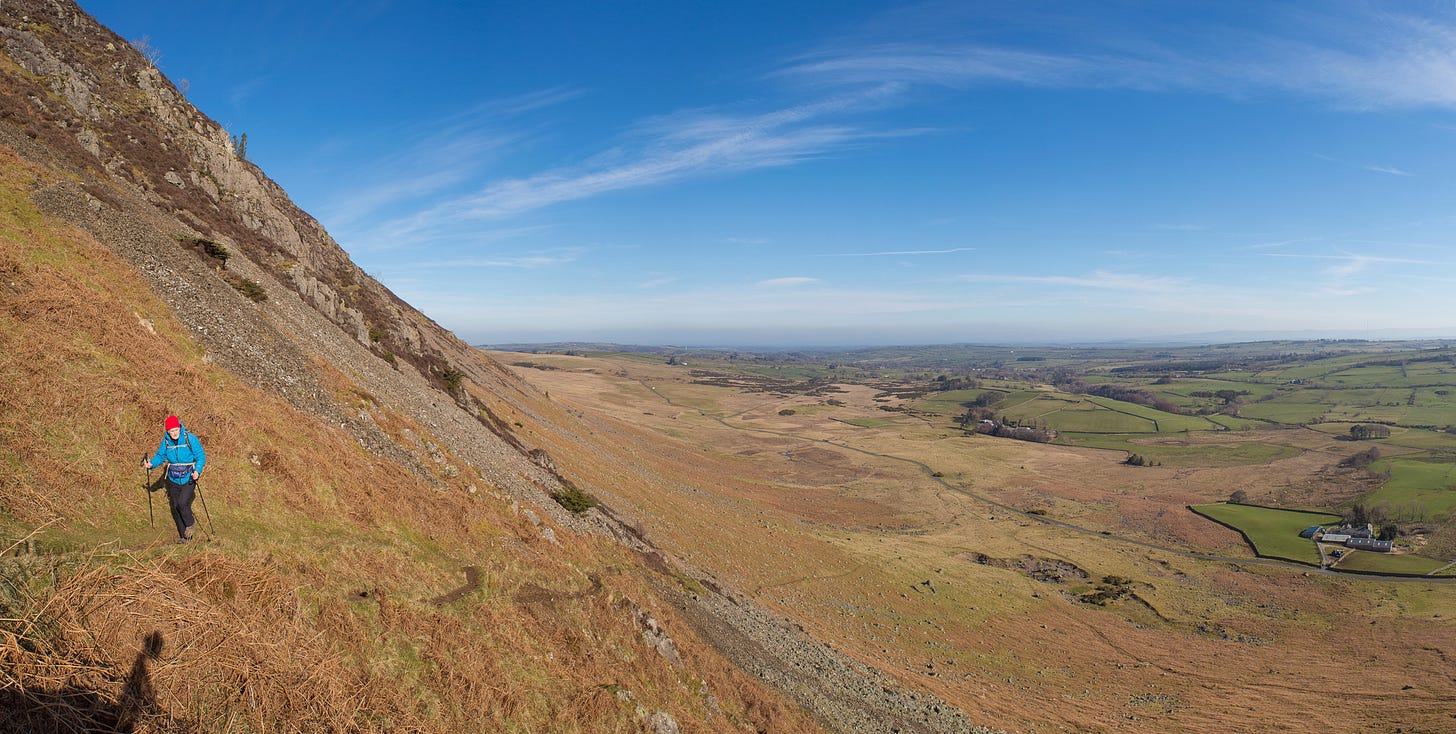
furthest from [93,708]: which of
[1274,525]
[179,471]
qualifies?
[1274,525]

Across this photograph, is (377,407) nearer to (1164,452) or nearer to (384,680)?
(384,680)

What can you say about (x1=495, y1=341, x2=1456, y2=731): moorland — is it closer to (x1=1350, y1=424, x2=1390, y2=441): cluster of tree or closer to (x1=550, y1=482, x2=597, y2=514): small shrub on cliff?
(x1=1350, y1=424, x2=1390, y2=441): cluster of tree

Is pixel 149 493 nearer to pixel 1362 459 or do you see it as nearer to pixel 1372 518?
pixel 1372 518

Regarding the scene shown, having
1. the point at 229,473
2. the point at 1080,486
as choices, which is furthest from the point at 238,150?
the point at 1080,486

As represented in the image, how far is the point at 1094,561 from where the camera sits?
2309 inches

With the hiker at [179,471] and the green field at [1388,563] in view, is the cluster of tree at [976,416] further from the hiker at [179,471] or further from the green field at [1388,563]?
the hiker at [179,471]

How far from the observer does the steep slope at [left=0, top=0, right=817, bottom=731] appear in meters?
7.91

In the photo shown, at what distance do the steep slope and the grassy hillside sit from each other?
5 cm

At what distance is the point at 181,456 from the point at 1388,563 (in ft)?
332

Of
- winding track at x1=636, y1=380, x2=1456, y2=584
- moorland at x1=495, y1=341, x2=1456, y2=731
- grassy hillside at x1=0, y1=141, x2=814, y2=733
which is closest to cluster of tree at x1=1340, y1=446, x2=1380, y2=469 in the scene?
moorland at x1=495, y1=341, x2=1456, y2=731

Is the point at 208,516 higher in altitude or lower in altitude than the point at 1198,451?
higher

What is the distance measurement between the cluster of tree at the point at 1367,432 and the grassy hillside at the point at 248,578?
178671 mm

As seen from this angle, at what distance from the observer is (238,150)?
51.7m

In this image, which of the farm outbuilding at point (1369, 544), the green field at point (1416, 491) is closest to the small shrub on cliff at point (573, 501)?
the farm outbuilding at point (1369, 544)
